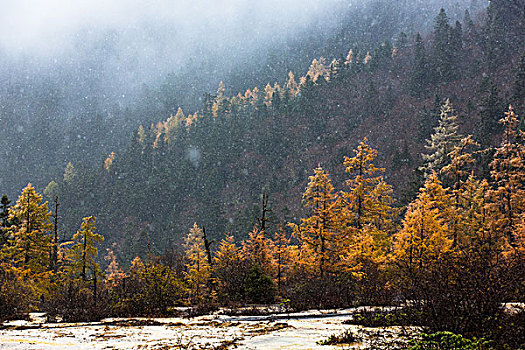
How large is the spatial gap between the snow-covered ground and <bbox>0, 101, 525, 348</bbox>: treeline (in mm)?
1395

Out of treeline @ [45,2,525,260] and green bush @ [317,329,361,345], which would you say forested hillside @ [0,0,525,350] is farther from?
treeline @ [45,2,525,260]

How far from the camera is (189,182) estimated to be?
101312mm

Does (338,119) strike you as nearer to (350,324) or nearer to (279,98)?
(279,98)

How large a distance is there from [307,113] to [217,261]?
266 feet

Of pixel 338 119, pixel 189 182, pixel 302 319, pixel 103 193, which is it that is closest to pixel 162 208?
pixel 189 182

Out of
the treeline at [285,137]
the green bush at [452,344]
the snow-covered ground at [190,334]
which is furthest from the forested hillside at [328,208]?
the snow-covered ground at [190,334]

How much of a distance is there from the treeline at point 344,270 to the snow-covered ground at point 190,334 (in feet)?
4.58

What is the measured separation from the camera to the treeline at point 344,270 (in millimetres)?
5454

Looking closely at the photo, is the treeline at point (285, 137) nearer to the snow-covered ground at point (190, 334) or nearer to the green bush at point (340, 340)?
the snow-covered ground at point (190, 334)

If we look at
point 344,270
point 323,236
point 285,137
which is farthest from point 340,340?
point 285,137

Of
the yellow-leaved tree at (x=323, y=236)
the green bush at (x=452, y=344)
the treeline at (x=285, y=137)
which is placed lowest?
the green bush at (x=452, y=344)

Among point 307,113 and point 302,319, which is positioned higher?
point 307,113

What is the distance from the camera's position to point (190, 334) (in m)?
7.02

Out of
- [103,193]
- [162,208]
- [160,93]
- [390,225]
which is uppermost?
[160,93]
